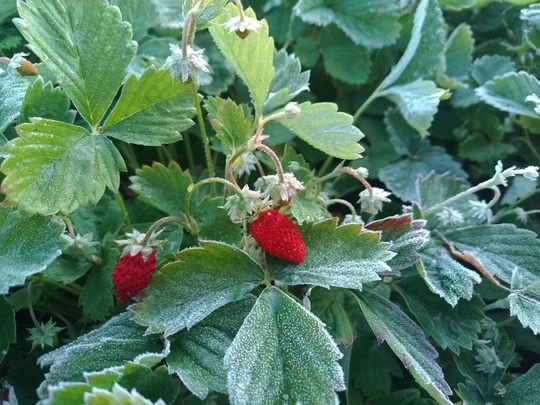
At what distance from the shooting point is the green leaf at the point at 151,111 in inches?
29.7

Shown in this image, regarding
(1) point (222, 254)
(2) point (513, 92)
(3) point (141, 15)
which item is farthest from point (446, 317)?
(3) point (141, 15)

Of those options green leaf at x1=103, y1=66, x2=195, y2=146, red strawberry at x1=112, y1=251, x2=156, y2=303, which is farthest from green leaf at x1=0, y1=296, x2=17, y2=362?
green leaf at x1=103, y1=66, x2=195, y2=146

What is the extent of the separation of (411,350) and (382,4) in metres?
0.73

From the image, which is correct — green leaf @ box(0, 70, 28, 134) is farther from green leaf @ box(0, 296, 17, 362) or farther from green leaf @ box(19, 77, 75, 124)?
green leaf @ box(0, 296, 17, 362)

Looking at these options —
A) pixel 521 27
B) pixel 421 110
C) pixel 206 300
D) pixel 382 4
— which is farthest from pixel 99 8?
pixel 521 27

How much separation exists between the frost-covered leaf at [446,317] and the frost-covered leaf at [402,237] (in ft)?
0.27

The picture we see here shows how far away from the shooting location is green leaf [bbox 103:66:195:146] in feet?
2.48

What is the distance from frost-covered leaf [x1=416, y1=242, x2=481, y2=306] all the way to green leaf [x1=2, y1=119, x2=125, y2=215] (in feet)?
1.37

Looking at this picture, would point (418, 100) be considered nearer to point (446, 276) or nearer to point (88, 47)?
point (446, 276)

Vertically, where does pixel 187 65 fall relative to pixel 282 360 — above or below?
above

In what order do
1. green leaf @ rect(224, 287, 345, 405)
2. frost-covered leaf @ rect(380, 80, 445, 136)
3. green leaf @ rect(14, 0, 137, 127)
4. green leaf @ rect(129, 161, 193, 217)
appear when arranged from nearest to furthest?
green leaf @ rect(224, 287, 345, 405) → green leaf @ rect(14, 0, 137, 127) → green leaf @ rect(129, 161, 193, 217) → frost-covered leaf @ rect(380, 80, 445, 136)

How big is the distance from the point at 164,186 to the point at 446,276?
40 cm

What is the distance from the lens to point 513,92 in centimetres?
104

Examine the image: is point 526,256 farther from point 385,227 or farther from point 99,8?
point 99,8
